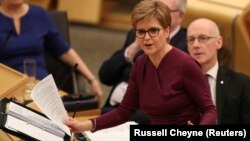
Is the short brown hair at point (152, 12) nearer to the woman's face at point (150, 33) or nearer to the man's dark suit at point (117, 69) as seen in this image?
the woman's face at point (150, 33)

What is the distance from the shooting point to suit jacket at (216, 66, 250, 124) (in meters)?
2.75

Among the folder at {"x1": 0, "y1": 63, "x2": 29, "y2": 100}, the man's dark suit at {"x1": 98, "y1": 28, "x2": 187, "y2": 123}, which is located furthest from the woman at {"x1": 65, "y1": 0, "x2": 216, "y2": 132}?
the man's dark suit at {"x1": 98, "y1": 28, "x2": 187, "y2": 123}

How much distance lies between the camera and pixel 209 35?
286 centimetres

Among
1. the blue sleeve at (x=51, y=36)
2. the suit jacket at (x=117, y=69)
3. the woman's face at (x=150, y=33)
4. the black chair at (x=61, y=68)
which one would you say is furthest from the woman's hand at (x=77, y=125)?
the blue sleeve at (x=51, y=36)

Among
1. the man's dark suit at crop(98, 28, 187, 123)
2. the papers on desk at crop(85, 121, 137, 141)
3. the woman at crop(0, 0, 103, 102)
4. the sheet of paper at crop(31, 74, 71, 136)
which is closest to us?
the sheet of paper at crop(31, 74, 71, 136)

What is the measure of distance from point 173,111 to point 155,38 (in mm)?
317

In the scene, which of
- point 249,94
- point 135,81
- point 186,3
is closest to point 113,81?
point 186,3

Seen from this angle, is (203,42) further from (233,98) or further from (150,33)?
(150,33)

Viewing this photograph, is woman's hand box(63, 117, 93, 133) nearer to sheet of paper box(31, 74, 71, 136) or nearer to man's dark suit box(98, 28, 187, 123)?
sheet of paper box(31, 74, 71, 136)

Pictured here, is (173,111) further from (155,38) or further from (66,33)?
(66,33)

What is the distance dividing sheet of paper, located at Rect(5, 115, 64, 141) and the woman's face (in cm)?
49

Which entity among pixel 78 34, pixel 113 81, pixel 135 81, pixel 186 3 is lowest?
pixel 135 81

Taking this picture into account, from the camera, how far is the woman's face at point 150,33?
2.03 meters

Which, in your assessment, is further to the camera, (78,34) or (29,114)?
(78,34)
